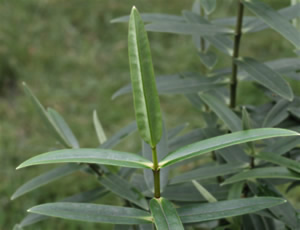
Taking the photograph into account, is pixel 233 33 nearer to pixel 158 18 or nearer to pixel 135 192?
pixel 158 18

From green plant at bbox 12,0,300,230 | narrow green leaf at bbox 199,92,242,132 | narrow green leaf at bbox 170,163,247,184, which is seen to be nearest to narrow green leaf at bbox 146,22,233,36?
green plant at bbox 12,0,300,230

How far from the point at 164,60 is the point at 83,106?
0.55m

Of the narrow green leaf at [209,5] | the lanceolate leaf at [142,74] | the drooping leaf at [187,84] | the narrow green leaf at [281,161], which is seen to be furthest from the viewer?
the drooping leaf at [187,84]

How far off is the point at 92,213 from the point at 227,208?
0.48ft

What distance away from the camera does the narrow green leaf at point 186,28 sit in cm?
67

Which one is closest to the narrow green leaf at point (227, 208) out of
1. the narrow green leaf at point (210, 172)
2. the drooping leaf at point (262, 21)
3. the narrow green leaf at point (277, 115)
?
the narrow green leaf at point (210, 172)

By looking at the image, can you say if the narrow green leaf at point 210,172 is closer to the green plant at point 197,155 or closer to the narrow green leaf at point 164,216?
the green plant at point 197,155

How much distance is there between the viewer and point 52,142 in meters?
2.07

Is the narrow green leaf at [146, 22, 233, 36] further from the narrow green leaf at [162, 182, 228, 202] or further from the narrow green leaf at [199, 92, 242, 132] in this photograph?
the narrow green leaf at [162, 182, 228, 202]

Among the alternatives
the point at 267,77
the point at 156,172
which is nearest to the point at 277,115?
the point at 267,77

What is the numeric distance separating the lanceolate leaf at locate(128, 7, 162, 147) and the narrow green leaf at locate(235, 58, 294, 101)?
0.28m

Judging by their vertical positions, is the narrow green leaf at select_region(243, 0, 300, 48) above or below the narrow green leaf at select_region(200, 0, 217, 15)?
below

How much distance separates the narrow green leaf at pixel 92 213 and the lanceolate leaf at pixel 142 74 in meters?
0.12

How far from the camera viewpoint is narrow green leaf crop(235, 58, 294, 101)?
0.61 m
